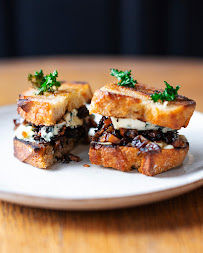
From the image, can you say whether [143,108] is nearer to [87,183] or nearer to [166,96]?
[166,96]

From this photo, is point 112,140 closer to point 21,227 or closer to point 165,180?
point 165,180

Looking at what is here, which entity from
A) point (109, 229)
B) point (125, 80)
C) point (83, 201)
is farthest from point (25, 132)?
point (109, 229)

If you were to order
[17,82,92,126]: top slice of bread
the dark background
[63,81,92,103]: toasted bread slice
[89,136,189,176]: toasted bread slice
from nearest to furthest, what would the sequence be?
[89,136,189,176]: toasted bread slice, [17,82,92,126]: top slice of bread, [63,81,92,103]: toasted bread slice, the dark background

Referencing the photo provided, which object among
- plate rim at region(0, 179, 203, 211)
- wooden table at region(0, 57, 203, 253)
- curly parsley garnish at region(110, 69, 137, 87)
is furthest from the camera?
curly parsley garnish at region(110, 69, 137, 87)

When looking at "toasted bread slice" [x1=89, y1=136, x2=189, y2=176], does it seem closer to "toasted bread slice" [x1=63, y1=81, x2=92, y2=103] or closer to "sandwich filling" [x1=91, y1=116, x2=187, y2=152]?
"sandwich filling" [x1=91, y1=116, x2=187, y2=152]

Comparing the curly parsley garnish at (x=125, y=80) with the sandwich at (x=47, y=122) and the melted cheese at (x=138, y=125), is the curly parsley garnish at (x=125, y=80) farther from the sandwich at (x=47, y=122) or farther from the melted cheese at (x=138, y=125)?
the sandwich at (x=47, y=122)

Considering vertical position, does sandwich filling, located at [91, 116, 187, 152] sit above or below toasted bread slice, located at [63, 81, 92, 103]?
below

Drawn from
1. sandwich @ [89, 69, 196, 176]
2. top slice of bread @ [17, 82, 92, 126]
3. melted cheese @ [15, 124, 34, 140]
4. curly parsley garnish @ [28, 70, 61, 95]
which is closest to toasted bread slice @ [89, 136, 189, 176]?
sandwich @ [89, 69, 196, 176]

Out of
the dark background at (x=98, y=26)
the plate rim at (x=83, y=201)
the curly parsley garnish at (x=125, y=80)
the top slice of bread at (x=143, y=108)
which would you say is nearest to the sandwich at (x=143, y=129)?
the top slice of bread at (x=143, y=108)
